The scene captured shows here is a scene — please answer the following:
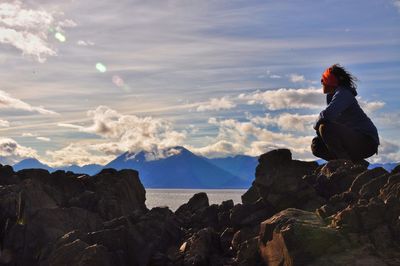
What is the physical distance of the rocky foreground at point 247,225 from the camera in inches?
571

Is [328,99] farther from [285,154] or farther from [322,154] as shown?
[285,154]

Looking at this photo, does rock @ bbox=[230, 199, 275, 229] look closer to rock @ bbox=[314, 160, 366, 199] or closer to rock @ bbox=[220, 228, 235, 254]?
rock @ bbox=[220, 228, 235, 254]

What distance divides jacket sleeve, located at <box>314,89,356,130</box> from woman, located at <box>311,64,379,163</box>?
10.4 inches

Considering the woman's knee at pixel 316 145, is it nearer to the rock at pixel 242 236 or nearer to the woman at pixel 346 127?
the woman at pixel 346 127

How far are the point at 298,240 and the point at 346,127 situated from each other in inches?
179

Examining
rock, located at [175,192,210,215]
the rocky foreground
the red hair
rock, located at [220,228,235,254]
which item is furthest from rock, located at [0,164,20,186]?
the red hair

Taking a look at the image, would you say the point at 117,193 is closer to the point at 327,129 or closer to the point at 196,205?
the point at 196,205

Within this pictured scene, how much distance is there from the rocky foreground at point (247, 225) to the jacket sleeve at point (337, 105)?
296cm

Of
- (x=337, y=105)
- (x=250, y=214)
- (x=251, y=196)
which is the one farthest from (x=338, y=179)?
(x=337, y=105)

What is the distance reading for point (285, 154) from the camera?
2636 cm

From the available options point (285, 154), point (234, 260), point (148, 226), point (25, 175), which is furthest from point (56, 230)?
point (25, 175)

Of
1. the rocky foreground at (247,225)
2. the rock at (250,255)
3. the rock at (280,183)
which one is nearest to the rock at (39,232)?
the rocky foreground at (247,225)

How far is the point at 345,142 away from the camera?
17.0 meters

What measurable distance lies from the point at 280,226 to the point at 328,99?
4.84 m
